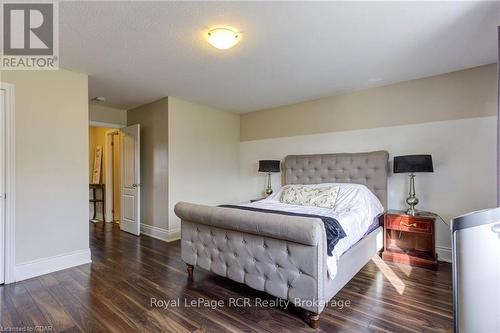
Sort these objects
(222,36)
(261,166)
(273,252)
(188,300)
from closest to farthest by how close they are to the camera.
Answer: (273,252), (222,36), (188,300), (261,166)

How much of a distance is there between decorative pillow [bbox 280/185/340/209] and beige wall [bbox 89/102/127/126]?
3551 mm

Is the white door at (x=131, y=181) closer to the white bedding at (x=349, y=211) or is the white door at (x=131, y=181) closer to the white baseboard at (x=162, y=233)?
the white baseboard at (x=162, y=233)

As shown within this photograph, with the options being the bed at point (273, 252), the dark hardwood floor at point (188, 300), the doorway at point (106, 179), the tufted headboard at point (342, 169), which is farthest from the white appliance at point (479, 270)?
the doorway at point (106, 179)

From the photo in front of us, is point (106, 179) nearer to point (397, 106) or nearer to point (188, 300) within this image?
point (188, 300)

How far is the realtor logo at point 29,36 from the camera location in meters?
1.92

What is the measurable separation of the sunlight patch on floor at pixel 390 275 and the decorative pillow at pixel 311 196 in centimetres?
92

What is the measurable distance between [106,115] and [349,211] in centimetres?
453

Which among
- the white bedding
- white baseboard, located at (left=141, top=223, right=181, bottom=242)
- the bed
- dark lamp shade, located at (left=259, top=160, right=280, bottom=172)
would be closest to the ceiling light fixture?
the bed

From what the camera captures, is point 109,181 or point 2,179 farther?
point 109,181

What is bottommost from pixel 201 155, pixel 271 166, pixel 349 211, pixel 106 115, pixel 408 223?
pixel 408 223

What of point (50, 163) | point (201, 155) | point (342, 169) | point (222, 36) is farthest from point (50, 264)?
point (342, 169)

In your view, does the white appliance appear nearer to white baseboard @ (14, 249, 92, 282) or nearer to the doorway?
white baseboard @ (14, 249, 92, 282)

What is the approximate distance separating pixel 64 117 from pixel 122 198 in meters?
2.17

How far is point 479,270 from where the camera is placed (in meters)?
1.04
